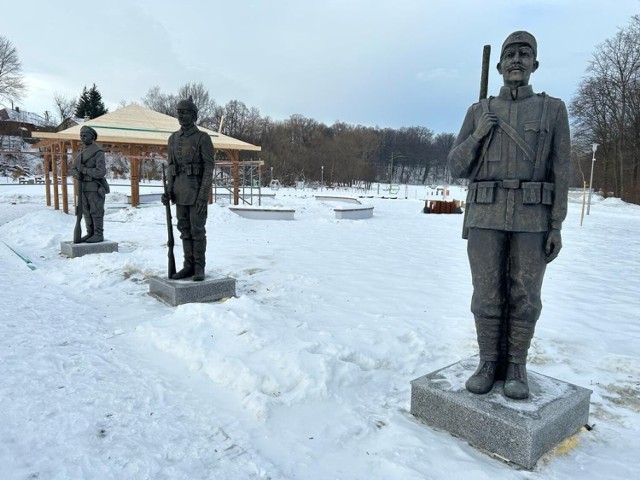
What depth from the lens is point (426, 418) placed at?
132 inches

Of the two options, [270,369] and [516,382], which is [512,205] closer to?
[516,382]

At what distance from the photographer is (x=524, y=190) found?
3.02 m

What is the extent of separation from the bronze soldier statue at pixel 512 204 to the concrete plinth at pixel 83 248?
25.9 ft

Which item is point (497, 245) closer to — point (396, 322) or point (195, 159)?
point (396, 322)

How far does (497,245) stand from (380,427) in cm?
157

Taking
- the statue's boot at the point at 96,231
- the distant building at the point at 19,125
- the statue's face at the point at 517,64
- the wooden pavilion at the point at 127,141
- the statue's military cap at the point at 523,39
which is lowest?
the statue's boot at the point at 96,231

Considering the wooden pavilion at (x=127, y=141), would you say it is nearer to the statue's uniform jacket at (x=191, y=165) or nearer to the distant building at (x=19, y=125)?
the statue's uniform jacket at (x=191, y=165)

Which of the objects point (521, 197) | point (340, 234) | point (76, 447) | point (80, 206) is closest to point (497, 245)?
point (521, 197)

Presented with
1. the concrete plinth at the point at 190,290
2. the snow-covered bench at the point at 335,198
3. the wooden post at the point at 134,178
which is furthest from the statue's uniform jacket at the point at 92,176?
the snow-covered bench at the point at 335,198

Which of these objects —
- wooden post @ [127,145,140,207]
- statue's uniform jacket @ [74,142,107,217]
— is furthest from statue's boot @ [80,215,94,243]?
wooden post @ [127,145,140,207]

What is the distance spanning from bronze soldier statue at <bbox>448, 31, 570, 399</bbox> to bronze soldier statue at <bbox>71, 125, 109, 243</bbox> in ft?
26.1

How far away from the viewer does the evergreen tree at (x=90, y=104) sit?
59000 mm

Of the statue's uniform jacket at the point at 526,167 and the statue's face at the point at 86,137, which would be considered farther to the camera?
the statue's face at the point at 86,137

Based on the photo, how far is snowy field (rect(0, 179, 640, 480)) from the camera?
2.82 meters
